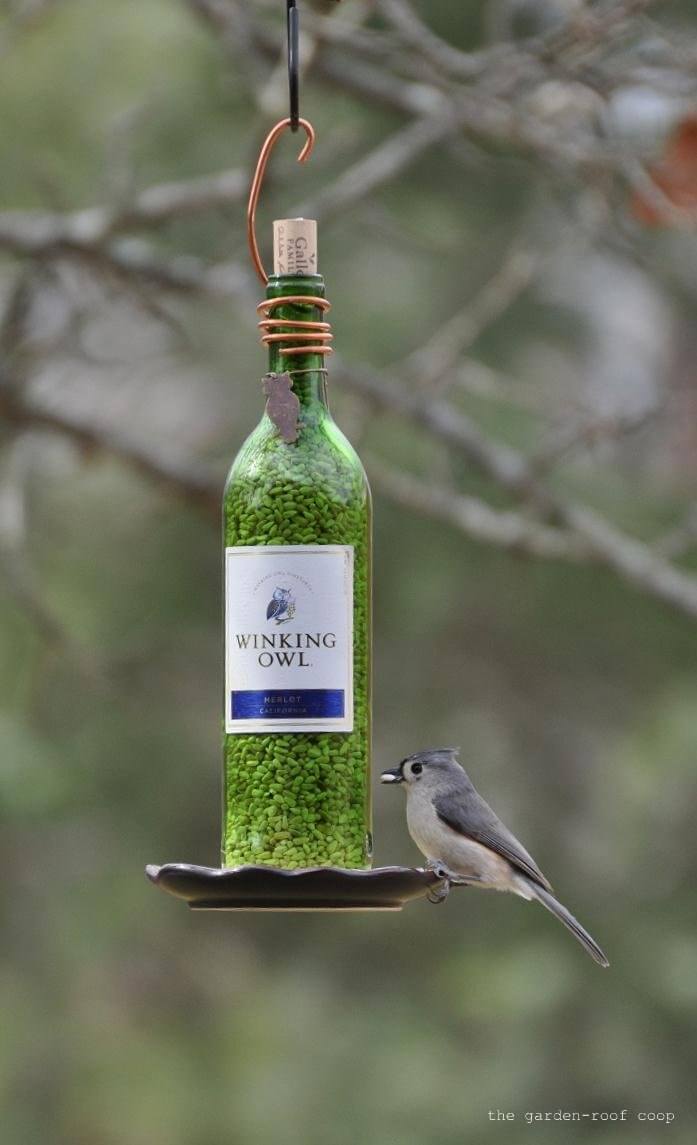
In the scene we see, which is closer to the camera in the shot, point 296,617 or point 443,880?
point 443,880

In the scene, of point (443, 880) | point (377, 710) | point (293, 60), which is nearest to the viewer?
point (293, 60)

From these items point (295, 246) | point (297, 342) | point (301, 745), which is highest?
point (295, 246)

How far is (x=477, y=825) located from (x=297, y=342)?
868 millimetres

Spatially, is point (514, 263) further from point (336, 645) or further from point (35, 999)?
point (35, 999)

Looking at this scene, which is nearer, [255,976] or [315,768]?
[315,768]

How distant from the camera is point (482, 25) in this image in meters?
10.1

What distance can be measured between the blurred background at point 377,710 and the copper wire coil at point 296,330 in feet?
18.0

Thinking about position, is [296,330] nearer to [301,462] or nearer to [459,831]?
[301,462]

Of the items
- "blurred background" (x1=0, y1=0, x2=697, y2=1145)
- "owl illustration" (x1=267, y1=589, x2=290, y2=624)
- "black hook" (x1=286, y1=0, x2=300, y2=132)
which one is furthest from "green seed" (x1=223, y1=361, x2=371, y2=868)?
"blurred background" (x1=0, y1=0, x2=697, y2=1145)

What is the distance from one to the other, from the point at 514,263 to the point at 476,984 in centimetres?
479

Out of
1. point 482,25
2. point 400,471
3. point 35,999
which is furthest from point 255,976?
point 482,25

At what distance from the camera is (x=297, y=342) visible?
3.79 meters

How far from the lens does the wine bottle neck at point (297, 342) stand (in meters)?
3.70

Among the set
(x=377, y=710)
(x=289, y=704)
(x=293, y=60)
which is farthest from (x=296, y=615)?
(x=377, y=710)
